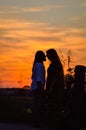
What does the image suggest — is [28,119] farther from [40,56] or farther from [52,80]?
[52,80]

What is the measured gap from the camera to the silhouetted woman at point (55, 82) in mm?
13805

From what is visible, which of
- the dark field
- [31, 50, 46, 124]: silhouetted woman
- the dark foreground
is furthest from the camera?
the dark field

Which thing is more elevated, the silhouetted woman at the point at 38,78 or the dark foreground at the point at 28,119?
the silhouetted woman at the point at 38,78

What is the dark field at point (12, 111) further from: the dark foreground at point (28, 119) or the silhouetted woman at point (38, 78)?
the silhouetted woman at point (38, 78)

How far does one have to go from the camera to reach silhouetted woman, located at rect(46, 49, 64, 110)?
13.8m

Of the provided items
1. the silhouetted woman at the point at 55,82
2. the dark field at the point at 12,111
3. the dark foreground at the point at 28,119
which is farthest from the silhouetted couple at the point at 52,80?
the dark field at the point at 12,111

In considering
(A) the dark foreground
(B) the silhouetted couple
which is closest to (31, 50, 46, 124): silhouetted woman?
(B) the silhouetted couple

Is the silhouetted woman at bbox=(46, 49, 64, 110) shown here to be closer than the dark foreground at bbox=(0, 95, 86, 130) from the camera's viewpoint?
No

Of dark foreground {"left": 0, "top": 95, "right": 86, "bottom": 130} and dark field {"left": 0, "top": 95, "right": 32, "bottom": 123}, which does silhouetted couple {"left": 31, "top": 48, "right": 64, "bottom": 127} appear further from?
dark field {"left": 0, "top": 95, "right": 32, "bottom": 123}

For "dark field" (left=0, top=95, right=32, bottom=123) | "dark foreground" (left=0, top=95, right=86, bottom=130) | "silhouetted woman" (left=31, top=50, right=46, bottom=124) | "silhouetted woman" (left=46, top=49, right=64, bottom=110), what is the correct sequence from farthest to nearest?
"dark field" (left=0, top=95, right=32, bottom=123) < "silhouetted woman" (left=31, top=50, right=46, bottom=124) < "silhouetted woman" (left=46, top=49, right=64, bottom=110) < "dark foreground" (left=0, top=95, right=86, bottom=130)

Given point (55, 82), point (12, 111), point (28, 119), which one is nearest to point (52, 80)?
point (55, 82)

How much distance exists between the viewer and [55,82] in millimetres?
14062

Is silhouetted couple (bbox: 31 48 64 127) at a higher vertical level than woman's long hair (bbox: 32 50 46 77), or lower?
lower

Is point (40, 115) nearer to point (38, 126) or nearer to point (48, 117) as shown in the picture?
point (48, 117)
